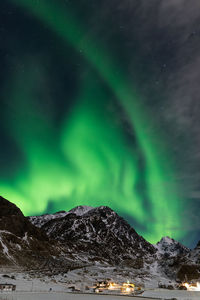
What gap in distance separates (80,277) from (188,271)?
66000 millimetres

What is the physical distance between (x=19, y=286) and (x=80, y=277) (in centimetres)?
3632

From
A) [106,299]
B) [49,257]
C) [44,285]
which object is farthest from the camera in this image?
[49,257]

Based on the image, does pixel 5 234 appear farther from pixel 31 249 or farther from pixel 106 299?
pixel 106 299

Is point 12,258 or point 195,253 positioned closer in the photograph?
point 12,258

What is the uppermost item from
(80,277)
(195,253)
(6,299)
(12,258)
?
(195,253)

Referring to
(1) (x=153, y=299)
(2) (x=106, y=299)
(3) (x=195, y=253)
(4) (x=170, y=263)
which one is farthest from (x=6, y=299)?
(3) (x=195, y=253)

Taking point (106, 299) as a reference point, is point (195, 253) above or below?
above

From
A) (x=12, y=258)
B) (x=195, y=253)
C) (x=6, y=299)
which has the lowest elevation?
(x=6, y=299)

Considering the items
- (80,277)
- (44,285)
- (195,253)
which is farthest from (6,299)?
(195,253)

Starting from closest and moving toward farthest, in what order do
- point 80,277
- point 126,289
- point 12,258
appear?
point 126,289 → point 80,277 → point 12,258

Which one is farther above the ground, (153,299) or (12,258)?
(12,258)

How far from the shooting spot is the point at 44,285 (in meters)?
68.0

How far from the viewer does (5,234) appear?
630 ft

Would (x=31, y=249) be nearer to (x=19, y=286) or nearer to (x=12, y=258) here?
(x=12, y=258)
